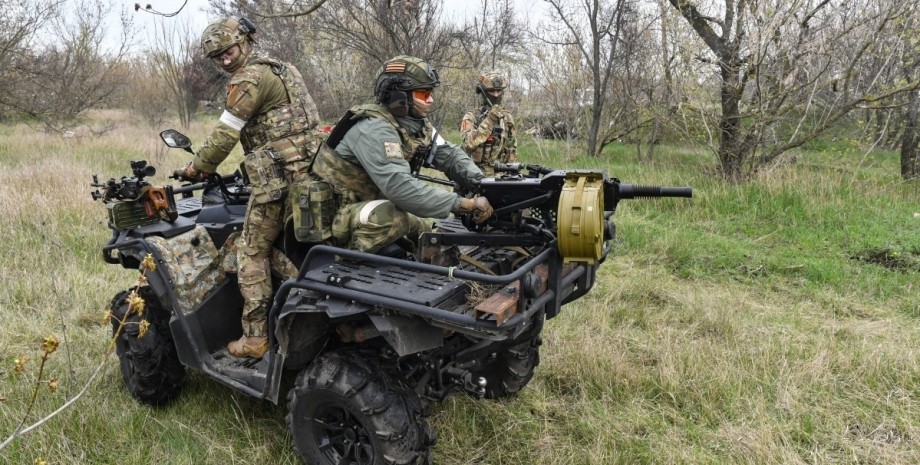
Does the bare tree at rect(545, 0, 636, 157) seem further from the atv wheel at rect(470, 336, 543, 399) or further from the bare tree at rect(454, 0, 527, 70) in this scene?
the atv wheel at rect(470, 336, 543, 399)

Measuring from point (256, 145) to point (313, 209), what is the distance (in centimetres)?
87

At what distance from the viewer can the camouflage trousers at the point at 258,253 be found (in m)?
3.35

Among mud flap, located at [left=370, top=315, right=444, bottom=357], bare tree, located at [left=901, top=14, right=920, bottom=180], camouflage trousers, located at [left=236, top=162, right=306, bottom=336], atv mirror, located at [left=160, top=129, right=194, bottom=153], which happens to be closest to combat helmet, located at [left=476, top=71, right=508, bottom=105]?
camouflage trousers, located at [left=236, top=162, right=306, bottom=336]

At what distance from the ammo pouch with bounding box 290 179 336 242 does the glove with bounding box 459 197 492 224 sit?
0.64 m

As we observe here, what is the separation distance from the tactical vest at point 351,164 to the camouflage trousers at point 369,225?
0.12m

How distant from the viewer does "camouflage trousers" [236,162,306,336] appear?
3.35 metres

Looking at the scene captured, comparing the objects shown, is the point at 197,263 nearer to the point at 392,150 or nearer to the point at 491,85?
the point at 392,150

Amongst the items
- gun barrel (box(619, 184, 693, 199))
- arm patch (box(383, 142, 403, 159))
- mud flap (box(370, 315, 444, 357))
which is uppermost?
arm patch (box(383, 142, 403, 159))

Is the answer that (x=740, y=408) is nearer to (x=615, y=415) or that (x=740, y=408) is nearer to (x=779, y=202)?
(x=615, y=415)

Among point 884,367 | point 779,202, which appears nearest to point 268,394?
point 884,367

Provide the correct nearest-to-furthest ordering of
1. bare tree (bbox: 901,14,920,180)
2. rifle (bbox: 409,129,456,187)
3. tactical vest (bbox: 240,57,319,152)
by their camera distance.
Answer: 1. rifle (bbox: 409,129,456,187)
2. tactical vest (bbox: 240,57,319,152)
3. bare tree (bbox: 901,14,920,180)

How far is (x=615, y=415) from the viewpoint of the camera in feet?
11.6

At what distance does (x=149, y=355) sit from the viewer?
3525mm

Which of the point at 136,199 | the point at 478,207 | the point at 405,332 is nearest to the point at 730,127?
the point at 478,207
